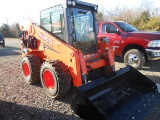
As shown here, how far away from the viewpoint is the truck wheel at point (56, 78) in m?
4.45

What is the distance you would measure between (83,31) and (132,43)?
296 centimetres

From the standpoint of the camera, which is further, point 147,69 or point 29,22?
point 147,69

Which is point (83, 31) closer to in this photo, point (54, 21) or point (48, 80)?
point (54, 21)

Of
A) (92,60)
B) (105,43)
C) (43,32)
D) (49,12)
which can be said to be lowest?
(92,60)

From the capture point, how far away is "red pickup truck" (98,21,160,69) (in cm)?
693

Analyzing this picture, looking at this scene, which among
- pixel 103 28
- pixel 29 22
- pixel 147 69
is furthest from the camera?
pixel 103 28

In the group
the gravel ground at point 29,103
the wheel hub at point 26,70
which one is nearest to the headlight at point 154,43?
the gravel ground at point 29,103

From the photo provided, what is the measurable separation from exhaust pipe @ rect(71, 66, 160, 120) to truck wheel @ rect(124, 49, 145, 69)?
250 centimetres

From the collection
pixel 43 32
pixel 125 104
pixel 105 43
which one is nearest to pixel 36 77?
pixel 43 32

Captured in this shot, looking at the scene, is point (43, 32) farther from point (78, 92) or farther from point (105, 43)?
point (78, 92)

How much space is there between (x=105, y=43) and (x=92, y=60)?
74 centimetres

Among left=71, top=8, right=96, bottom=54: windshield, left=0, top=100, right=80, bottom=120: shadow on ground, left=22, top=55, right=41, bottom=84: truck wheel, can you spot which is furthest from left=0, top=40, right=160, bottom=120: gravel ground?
left=71, top=8, right=96, bottom=54: windshield

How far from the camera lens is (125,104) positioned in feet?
13.3

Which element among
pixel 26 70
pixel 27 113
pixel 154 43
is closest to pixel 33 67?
pixel 26 70
